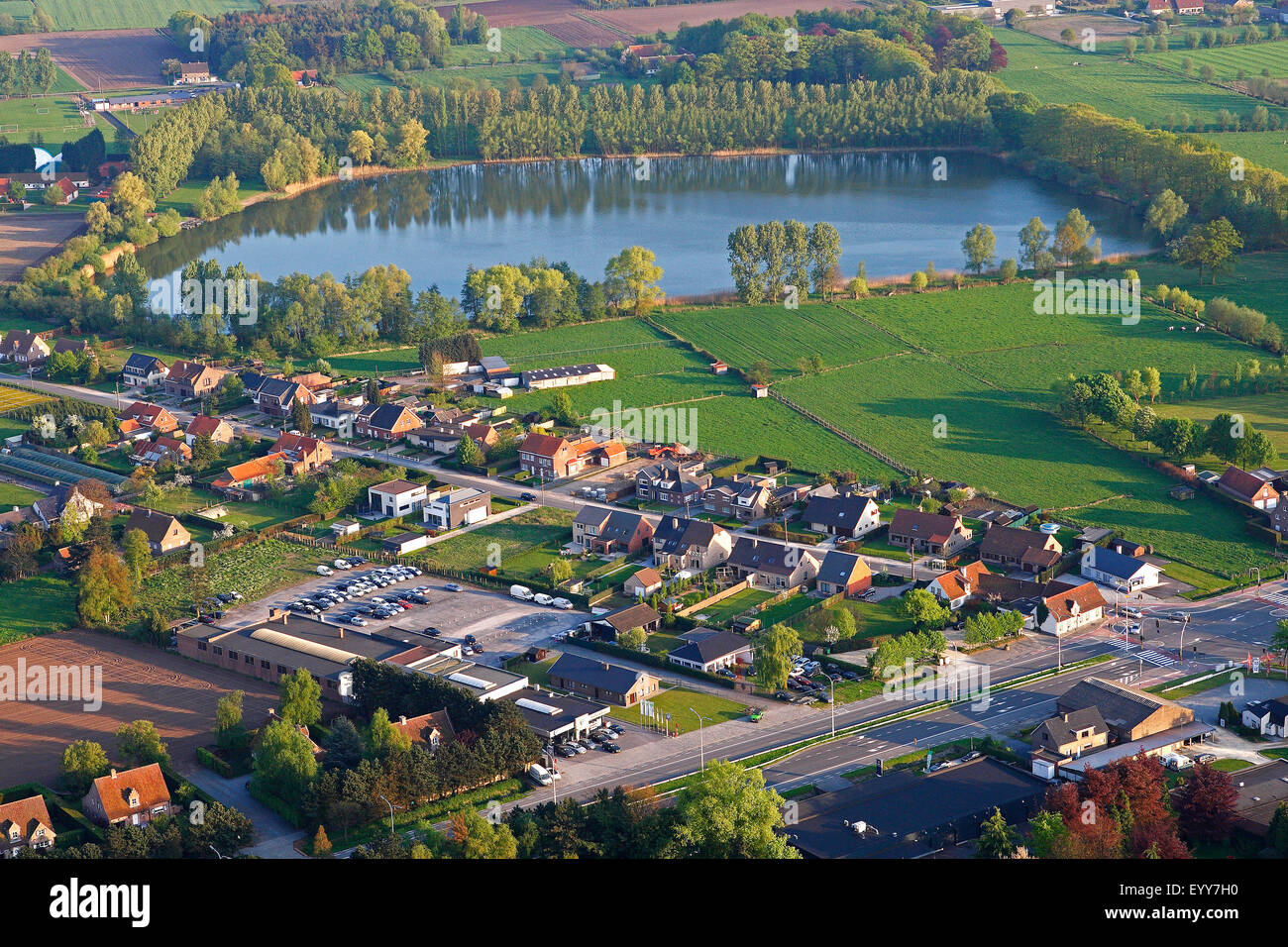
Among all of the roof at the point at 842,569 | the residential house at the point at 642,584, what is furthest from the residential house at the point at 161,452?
the roof at the point at 842,569

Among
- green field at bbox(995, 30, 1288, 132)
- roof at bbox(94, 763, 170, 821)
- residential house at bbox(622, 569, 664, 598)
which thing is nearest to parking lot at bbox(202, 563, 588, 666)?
residential house at bbox(622, 569, 664, 598)

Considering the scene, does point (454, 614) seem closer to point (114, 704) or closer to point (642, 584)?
point (642, 584)

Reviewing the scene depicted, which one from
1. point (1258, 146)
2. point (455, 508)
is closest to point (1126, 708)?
point (455, 508)

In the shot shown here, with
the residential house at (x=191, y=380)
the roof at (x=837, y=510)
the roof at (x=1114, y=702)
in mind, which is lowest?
the roof at (x=1114, y=702)

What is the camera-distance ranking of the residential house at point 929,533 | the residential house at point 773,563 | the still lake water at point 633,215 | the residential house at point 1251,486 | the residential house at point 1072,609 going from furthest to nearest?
the still lake water at point 633,215
the residential house at point 1251,486
the residential house at point 929,533
the residential house at point 773,563
the residential house at point 1072,609

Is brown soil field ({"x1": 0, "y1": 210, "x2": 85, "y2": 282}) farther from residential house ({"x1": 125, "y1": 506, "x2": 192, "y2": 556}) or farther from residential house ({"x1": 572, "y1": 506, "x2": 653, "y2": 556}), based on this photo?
residential house ({"x1": 572, "y1": 506, "x2": 653, "y2": 556})

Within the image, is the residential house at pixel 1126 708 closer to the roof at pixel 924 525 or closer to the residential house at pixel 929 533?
the residential house at pixel 929 533
